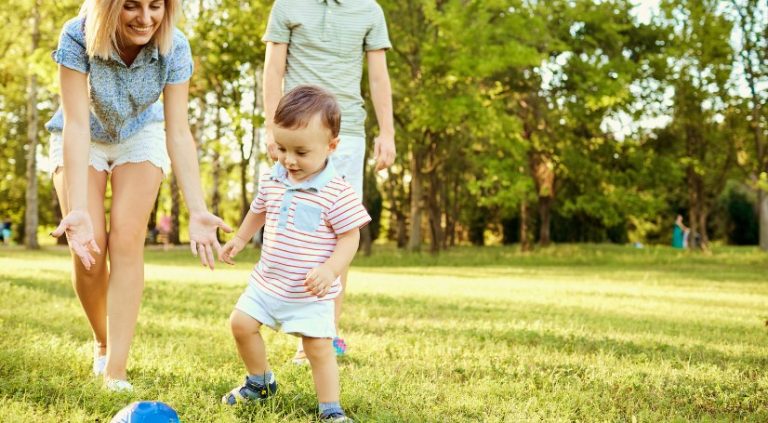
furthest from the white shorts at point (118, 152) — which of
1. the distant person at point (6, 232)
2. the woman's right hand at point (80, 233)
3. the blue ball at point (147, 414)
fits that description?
the distant person at point (6, 232)

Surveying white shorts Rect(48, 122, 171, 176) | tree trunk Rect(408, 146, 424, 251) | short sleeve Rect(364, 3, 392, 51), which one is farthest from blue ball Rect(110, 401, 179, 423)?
tree trunk Rect(408, 146, 424, 251)

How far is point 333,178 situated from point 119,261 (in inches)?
48.3

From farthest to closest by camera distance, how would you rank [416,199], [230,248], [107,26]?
[416,199]
[230,248]
[107,26]

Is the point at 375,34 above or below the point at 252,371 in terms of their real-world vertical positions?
above

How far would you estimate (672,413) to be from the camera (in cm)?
395

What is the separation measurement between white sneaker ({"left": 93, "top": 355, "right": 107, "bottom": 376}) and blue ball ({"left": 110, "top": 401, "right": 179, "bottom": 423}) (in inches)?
55.4

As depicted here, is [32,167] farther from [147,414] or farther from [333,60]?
[147,414]

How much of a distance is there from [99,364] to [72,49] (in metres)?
1.56

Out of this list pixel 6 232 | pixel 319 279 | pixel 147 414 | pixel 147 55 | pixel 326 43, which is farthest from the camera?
pixel 6 232

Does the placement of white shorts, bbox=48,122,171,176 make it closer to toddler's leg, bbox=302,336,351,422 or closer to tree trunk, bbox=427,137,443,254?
toddler's leg, bbox=302,336,351,422

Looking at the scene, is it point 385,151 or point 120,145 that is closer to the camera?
point 120,145

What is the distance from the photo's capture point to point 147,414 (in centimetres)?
285

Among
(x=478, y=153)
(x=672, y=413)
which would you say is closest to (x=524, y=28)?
(x=478, y=153)

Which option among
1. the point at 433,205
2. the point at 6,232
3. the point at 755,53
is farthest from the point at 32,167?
the point at 755,53
